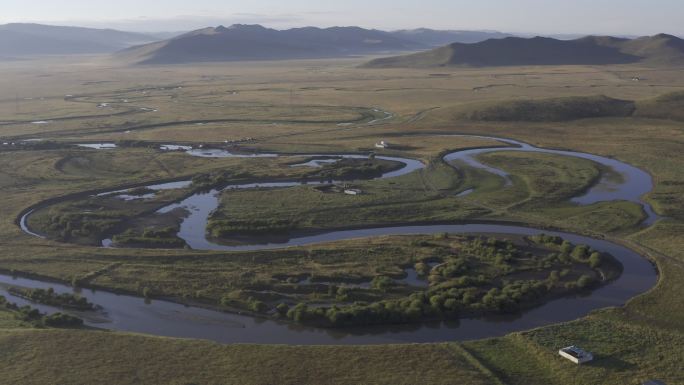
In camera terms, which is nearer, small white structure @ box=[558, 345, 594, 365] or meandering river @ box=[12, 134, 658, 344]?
small white structure @ box=[558, 345, 594, 365]

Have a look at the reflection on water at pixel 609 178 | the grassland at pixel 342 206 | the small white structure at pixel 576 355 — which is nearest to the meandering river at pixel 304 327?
the grassland at pixel 342 206

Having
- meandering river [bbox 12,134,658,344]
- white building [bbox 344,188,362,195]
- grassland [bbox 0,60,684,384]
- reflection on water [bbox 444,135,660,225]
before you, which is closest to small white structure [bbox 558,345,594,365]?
grassland [bbox 0,60,684,384]

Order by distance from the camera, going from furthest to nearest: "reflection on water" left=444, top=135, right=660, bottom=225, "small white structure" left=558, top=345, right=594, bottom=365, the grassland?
"reflection on water" left=444, top=135, right=660, bottom=225 < "small white structure" left=558, top=345, right=594, bottom=365 < the grassland

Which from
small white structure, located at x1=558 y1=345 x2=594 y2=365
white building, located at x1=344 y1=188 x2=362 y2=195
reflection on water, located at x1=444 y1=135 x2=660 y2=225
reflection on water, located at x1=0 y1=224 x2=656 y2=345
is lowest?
reflection on water, located at x1=0 y1=224 x2=656 y2=345

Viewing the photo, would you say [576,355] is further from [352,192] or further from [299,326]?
[352,192]

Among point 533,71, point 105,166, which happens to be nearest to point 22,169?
point 105,166

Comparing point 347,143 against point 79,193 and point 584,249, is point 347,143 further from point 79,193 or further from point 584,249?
point 584,249

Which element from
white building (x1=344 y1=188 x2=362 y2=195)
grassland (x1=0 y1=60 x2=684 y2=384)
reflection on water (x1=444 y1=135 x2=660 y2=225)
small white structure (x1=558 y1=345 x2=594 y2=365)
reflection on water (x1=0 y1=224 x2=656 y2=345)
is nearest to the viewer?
grassland (x1=0 y1=60 x2=684 y2=384)

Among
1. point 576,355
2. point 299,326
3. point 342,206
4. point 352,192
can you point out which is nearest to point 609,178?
point 352,192

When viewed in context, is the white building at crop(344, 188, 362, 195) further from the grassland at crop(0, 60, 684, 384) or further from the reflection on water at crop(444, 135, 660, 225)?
the reflection on water at crop(444, 135, 660, 225)
